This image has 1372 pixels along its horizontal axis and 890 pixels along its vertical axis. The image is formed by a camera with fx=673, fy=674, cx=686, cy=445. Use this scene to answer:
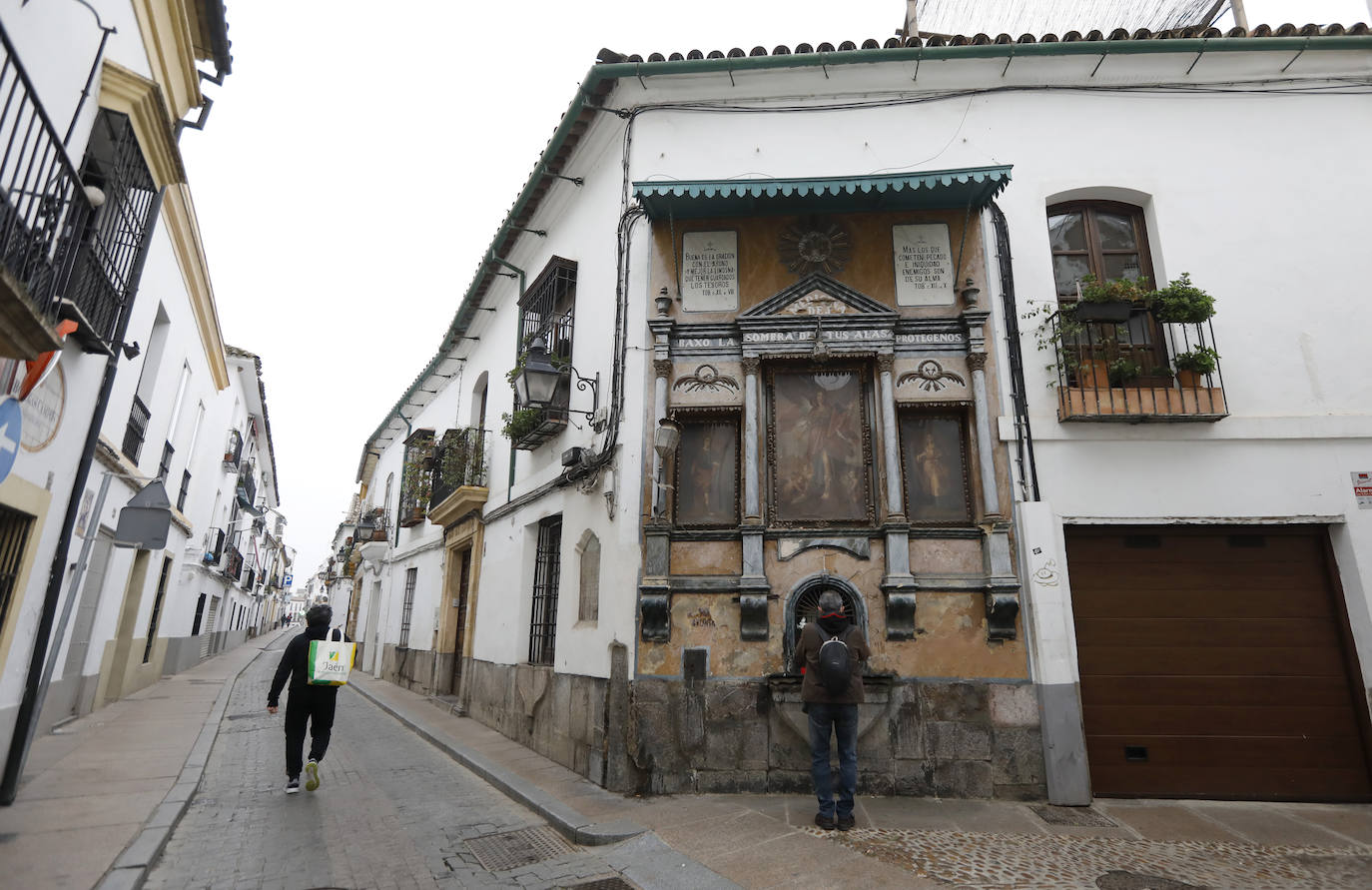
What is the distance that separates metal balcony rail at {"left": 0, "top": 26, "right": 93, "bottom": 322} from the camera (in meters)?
3.30

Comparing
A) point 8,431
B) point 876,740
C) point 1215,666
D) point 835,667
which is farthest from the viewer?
point 1215,666

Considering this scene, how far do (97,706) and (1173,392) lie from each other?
1459 centimetres

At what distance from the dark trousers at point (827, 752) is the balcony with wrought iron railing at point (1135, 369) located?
3.54m

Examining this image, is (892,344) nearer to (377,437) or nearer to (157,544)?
(157,544)

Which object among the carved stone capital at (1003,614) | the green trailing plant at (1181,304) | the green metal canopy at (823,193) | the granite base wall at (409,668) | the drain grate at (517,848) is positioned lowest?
the drain grate at (517,848)

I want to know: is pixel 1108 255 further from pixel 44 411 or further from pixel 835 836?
pixel 44 411

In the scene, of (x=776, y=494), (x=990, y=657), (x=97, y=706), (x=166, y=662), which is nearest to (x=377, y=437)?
(x=166, y=662)

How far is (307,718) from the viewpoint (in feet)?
20.2

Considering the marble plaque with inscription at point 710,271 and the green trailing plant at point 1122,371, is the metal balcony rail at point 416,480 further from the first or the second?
the green trailing plant at point 1122,371

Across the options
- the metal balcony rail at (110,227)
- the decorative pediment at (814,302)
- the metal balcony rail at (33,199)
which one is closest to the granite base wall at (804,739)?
the decorative pediment at (814,302)

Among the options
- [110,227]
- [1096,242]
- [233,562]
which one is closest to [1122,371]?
[1096,242]

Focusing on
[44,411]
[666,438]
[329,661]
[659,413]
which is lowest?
[329,661]

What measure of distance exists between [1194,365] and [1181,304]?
1.90 ft

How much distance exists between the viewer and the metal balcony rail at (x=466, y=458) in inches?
450
